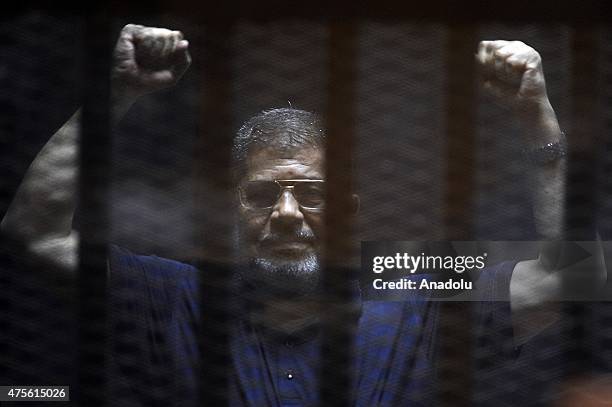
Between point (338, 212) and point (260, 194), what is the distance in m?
0.20

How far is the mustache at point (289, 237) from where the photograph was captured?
4867 millimetres

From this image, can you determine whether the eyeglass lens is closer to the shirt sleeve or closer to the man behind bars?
the man behind bars

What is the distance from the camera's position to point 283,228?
4.86m

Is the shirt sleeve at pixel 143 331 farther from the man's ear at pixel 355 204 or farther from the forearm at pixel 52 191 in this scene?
the man's ear at pixel 355 204

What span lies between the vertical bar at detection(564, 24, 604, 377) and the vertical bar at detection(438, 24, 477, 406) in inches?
9.8

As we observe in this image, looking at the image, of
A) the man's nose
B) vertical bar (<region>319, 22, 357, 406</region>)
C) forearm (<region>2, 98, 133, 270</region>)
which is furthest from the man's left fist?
forearm (<region>2, 98, 133, 270</region>)

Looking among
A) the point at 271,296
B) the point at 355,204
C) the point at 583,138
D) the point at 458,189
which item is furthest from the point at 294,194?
the point at 583,138

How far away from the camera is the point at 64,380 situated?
495cm

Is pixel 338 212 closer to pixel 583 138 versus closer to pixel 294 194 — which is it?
pixel 294 194

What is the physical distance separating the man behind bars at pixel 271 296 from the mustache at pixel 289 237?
4 centimetres

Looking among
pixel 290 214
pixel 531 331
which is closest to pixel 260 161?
pixel 290 214

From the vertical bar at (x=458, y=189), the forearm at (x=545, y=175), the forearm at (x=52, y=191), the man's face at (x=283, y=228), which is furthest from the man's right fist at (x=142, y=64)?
the forearm at (x=545, y=175)

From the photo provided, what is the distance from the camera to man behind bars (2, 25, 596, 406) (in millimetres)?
4918

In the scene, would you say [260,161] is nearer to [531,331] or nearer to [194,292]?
[194,292]
